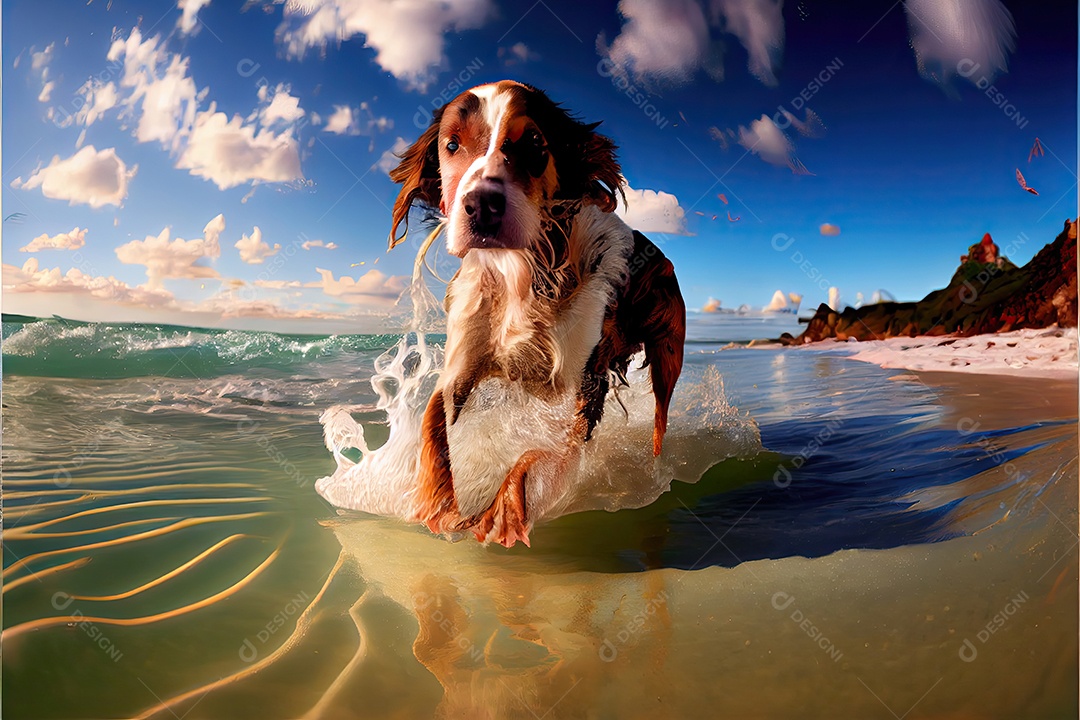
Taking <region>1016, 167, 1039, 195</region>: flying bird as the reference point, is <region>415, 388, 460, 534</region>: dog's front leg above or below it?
below

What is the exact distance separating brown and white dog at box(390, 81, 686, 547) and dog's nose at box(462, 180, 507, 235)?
0.10 m

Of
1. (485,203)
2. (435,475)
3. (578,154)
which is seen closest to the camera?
(485,203)

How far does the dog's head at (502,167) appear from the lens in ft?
5.80

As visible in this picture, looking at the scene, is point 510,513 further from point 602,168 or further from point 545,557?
point 602,168

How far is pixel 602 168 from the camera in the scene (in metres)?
2.06

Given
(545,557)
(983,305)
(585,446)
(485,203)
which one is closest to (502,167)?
(485,203)

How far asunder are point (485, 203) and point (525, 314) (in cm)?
42

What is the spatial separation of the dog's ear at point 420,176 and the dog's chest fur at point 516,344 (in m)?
0.24

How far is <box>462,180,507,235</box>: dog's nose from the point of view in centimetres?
174

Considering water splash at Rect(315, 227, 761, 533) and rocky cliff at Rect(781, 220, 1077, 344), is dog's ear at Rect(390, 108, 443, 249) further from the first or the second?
rocky cliff at Rect(781, 220, 1077, 344)

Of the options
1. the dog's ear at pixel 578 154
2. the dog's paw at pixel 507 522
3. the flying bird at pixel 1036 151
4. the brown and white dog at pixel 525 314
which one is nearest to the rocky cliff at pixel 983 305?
the flying bird at pixel 1036 151

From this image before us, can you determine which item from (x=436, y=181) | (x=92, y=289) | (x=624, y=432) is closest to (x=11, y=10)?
(x=92, y=289)

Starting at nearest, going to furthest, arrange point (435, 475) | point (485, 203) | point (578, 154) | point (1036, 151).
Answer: point (485, 203)
point (578, 154)
point (435, 475)
point (1036, 151)

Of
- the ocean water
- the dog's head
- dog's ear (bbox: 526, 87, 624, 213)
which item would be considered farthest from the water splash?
dog's ear (bbox: 526, 87, 624, 213)
